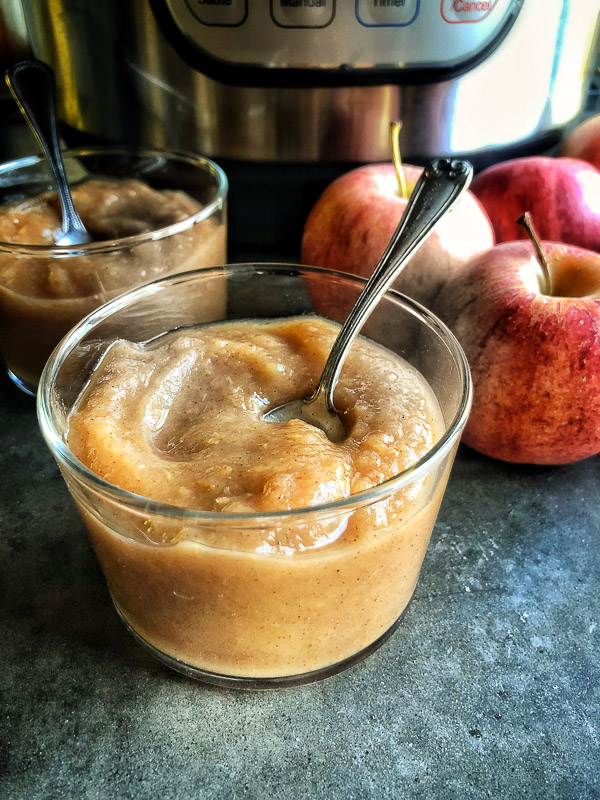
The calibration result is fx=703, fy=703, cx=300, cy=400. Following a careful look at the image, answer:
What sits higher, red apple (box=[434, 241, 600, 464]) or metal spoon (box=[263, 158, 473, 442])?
metal spoon (box=[263, 158, 473, 442])

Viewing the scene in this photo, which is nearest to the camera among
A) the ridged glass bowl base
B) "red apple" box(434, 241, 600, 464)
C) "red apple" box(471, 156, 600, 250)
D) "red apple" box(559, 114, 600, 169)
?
the ridged glass bowl base

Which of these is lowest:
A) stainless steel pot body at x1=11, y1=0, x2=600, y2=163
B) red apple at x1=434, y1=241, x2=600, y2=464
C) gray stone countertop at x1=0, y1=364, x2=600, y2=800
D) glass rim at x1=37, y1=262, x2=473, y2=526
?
gray stone countertop at x1=0, y1=364, x2=600, y2=800

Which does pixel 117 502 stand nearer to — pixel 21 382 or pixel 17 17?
pixel 21 382

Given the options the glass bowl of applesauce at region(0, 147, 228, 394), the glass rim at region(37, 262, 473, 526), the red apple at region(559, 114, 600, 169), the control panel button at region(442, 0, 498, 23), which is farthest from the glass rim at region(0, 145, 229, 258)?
the red apple at region(559, 114, 600, 169)

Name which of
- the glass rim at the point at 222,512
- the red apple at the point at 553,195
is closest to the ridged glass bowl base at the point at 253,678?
the glass rim at the point at 222,512

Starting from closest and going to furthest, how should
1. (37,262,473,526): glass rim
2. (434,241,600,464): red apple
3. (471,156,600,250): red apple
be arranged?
(37,262,473,526): glass rim → (434,241,600,464): red apple → (471,156,600,250): red apple

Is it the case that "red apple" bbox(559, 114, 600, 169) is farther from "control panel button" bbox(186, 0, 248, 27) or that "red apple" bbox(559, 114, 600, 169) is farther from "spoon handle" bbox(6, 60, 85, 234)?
"spoon handle" bbox(6, 60, 85, 234)

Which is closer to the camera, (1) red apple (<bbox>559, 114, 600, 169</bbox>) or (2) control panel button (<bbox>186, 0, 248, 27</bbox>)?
(2) control panel button (<bbox>186, 0, 248, 27</bbox>)

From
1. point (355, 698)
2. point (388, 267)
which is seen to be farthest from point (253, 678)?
point (388, 267)
